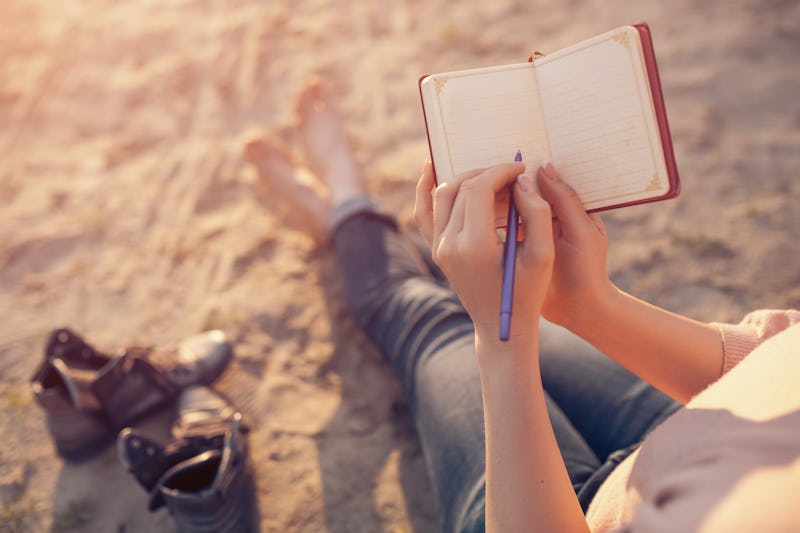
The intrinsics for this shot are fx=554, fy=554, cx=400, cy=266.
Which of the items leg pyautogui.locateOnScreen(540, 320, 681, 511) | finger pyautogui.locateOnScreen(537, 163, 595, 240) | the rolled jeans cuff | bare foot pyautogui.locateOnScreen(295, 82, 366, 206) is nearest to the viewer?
finger pyautogui.locateOnScreen(537, 163, 595, 240)

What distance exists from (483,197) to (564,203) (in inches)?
7.2

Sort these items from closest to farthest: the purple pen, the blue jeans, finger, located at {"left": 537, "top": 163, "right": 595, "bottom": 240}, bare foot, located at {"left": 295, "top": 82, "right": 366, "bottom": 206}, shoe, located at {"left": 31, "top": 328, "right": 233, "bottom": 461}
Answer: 1. the purple pen
2. finger, located at {"left": 537, "top": 163, "right": 595, "bottom": 240}
3. the blue jeans
4. shoe, located at {"left": 31, "top": 328, "right": 233, "bottom": 461}
5. bare foot, located at {"left": 295, "top": 82, "right": 366, "bottom": 206}

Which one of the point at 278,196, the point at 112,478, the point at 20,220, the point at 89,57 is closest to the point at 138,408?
the point at 112,478

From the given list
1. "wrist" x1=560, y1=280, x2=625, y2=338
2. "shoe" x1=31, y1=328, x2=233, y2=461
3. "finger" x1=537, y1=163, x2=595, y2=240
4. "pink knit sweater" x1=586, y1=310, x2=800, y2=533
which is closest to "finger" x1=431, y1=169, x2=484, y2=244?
"finger" x1=537, y1=163, x2=595, y2=240

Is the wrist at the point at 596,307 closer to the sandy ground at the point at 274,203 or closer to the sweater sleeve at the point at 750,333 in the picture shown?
the sweater sleeve at the point at 750,333

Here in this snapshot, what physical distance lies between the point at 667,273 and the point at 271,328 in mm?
1364

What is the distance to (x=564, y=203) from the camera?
0.87m

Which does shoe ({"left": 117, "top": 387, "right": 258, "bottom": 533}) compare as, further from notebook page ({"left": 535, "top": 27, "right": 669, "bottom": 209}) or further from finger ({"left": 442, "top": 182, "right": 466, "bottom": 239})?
notebook page ({"left": 535, "top": 27, "right": 669, "bottom": 209})

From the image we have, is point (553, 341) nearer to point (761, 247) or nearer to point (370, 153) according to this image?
point (761, 247)

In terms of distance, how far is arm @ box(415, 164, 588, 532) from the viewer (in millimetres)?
750

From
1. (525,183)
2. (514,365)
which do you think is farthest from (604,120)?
(514,365)

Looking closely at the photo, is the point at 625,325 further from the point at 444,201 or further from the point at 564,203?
the point at 444,201

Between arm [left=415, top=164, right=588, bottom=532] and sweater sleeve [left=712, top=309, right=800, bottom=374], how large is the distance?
41 centimetres

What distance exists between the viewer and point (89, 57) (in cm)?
303
